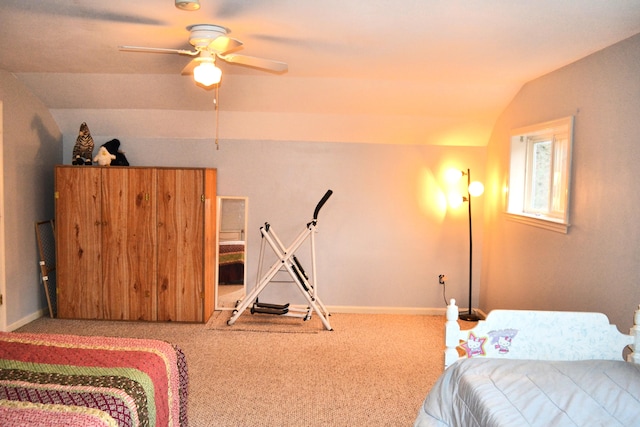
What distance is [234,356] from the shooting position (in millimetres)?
4164

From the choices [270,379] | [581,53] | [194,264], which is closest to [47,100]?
[194,264]

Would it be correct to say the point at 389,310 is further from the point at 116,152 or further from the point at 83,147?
the point at 83,147

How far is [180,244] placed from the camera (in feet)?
16.3

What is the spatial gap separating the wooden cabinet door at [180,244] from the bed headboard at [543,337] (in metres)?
2.96

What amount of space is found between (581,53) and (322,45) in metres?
1.66

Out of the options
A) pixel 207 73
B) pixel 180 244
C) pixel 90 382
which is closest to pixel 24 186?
pixel 180 244

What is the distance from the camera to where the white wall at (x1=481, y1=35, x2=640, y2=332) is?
3102 mm

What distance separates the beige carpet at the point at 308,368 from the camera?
3.24 m

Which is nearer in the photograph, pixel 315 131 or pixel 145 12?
pixel 145 12

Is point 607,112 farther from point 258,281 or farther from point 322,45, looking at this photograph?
point 258,281

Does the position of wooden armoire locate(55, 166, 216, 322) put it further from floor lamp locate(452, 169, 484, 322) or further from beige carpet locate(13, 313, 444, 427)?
floor lamp locate(452, 169, 484, 322)

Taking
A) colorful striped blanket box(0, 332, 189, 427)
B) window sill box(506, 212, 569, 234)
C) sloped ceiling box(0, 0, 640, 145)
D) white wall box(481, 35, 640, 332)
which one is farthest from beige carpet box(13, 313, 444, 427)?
sloped ceiling box(0, 0, 640, 145)

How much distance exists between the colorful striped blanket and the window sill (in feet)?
8.80

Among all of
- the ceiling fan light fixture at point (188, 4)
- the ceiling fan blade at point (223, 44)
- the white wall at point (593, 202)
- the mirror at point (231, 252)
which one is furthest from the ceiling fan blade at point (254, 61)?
the mirror at point (231, 252)
